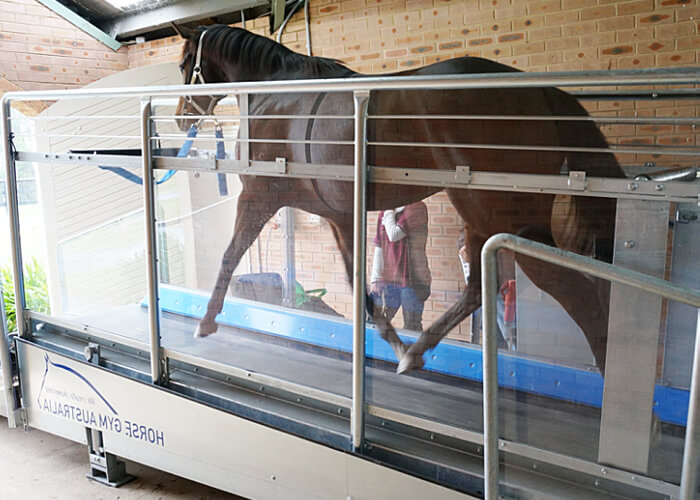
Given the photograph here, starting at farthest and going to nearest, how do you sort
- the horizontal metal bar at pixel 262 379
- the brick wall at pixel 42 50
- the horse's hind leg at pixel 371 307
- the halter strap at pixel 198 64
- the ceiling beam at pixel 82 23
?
1. the ceiling beam at pixel 82 23
2. the brick wall at pixel 42 50
3. the halter strap at pixel 198 64
4. the horizontal metal bar at pixel 262 379
5. the horse's hind leg at pixel 371 307

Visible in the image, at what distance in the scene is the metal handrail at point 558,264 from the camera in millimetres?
1100

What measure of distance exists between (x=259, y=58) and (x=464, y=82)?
159 cm

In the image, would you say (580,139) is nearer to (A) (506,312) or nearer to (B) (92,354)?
(A) (506,312)

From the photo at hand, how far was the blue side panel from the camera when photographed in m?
1.50

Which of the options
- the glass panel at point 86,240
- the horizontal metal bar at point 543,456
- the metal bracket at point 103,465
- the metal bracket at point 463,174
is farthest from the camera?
the metal bracket at point 103,465

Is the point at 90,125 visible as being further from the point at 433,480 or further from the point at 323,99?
the point at 433,480

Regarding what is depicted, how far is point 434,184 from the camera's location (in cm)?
175

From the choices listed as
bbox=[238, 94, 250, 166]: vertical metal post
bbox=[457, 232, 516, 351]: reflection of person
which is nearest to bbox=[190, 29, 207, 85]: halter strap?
bbox=[238, 94, 250, 166]: vertical metal post

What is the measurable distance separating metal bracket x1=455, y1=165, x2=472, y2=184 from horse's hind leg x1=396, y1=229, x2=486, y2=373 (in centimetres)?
18

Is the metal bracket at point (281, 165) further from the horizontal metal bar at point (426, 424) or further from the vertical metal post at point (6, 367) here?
the vertical metal post at point (6, 367)

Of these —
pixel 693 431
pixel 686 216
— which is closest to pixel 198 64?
pixel 686 216

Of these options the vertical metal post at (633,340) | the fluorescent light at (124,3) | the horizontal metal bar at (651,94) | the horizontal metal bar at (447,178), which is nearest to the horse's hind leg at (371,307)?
the horizontal metal bar at (447,178)

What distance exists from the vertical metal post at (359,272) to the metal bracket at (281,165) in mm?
367

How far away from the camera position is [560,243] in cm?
163
